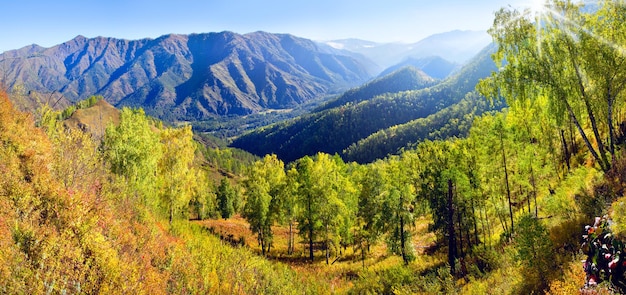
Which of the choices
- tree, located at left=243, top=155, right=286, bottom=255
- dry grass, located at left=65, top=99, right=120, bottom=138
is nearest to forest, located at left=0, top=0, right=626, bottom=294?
tree, located at left=243, top=155, right=286, bottom=255

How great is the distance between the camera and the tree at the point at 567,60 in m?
16.5

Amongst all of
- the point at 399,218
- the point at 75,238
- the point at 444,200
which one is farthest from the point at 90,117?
the point at 444,200

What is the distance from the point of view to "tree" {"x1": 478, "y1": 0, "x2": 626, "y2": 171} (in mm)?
16547

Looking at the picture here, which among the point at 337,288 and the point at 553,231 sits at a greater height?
the point at 553,231

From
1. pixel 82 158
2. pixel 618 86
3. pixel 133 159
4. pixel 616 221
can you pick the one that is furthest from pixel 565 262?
pixel 133 159

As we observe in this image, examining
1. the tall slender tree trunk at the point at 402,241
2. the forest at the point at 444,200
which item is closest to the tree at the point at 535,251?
the forest at the point at 444,200

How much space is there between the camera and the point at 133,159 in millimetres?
33562

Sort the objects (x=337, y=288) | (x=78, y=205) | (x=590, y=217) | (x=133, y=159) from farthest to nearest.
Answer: (x=133, y=159)
(x=337, y=288)
(x=590, y=217)
(x=78, y=205)

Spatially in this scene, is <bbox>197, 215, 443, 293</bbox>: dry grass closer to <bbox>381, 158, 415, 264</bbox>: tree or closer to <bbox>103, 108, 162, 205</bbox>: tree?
<bbox>381, 158, 415, 264</bbox>: tree

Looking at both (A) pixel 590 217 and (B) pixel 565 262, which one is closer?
(B) pixel 565 262

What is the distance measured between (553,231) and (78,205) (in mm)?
22482

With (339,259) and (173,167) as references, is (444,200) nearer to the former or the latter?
(339,259)

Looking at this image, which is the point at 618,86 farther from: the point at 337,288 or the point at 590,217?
the point at 337,288

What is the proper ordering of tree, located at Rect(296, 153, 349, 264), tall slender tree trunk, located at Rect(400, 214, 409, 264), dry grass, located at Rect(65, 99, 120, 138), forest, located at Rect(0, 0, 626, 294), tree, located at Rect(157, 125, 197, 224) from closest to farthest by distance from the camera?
forest, located at Rect(0, 0, 626, 294) → tall slender tree trunk, located at Rect(400, 214, 409, 264) → tree, located at Rect(296, 153, 349, 264) → tree, located at Rect(157, 125, 197, 224) → dry grass, located at Rect(65, 99, 120, 138)
